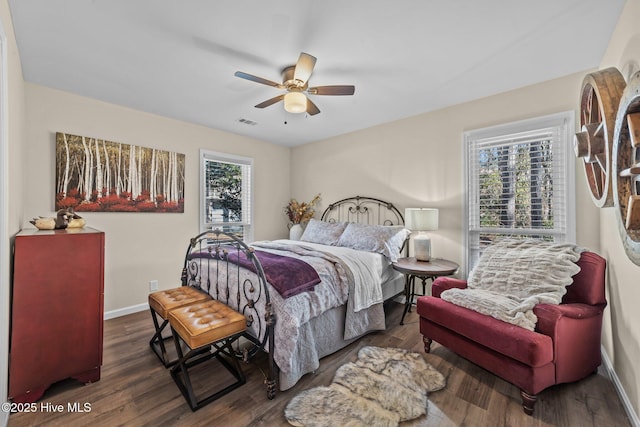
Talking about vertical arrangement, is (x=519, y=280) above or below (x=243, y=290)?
above

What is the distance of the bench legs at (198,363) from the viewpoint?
5.93 ft

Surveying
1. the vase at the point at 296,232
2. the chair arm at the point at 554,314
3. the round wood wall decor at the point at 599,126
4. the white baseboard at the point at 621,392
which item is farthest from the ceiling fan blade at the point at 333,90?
the white baseboard at the point at 621,392

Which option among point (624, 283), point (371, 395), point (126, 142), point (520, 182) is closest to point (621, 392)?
point (624, 283)

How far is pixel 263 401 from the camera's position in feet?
6.04

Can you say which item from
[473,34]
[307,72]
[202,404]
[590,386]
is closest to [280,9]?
[307,72]

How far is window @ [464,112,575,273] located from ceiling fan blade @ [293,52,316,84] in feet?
6.91

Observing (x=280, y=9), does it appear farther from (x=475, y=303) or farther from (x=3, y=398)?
(x=3, y=398)

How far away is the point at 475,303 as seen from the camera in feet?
6.77

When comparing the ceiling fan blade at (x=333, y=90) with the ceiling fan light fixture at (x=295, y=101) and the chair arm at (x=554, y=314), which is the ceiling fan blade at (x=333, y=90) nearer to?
the ceiling fan light fixture at (x=295, y=101)

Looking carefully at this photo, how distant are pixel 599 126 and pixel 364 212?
2824 mm

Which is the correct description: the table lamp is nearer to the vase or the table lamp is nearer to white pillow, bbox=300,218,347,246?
white pillow, bbox=300,218,347,246

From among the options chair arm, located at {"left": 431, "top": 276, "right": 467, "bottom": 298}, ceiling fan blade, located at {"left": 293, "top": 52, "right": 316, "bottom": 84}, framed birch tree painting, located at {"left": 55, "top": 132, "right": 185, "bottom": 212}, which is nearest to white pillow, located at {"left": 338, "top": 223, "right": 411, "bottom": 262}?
chair arm, located at {"left": 431, "top": 276, "right": 467, "bottom": 298}

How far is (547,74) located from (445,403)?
3034mm

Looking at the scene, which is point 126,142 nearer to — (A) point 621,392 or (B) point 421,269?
(B) point 421,269
